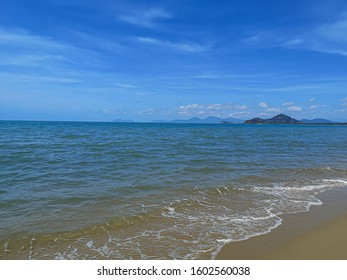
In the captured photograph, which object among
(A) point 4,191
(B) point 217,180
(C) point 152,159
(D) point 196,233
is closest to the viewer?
(D) point 196,233

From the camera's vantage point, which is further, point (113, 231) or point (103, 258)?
point (113, 231)

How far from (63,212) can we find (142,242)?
130 inches

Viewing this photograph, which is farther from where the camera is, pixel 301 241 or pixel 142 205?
pixel 142 205

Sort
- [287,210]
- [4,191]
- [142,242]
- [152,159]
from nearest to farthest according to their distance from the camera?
[142,242] → [287,210] → [4,191] → [152,159]

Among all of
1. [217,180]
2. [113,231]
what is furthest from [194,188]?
[113,231]

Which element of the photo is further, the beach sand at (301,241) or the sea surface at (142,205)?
the sea surface at (142,205)

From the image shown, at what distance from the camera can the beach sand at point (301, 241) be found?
17.5 ft

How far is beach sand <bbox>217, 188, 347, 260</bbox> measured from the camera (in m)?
5.32

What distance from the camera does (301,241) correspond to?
5.96 meters

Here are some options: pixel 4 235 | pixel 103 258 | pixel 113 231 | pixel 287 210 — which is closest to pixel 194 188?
pixel 287 210

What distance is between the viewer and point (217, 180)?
12102 mm
